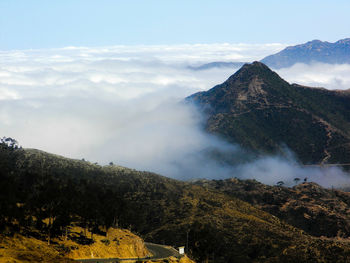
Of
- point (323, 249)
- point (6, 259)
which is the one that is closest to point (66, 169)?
point (323, 249)

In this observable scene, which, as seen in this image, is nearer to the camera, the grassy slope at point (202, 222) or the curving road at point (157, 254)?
the curving road at point (157, 254)

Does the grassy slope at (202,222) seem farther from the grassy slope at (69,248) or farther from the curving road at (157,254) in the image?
the grassy slope at (69,248)

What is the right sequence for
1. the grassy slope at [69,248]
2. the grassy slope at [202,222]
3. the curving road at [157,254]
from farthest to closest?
the grassy slope at [202,222] → the curving road at [157,254] → the grassy slope at [69,248]

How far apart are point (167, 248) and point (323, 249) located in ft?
173

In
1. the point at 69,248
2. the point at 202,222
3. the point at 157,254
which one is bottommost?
the point at 202,222

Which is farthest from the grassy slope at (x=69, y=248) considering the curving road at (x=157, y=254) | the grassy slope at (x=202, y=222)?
the grassy slope at (x=202, y=222)

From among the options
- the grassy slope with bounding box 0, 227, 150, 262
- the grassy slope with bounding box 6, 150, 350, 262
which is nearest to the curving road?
the grassy slope with bounding box 0, 227, 150, 262

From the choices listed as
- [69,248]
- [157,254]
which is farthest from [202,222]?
[69,248]

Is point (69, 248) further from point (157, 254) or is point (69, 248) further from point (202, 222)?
point (202, 222)

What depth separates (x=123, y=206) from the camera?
118m

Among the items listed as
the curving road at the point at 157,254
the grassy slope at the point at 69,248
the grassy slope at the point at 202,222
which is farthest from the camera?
the grassy slope at the point at 202,222

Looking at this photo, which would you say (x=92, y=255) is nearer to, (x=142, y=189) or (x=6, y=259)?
(x=6, y=259)

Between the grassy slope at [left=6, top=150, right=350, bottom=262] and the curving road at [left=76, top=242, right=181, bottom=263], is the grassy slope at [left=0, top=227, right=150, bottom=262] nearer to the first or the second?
the curving road at [left=76, top=242, right=181, bottom=263]

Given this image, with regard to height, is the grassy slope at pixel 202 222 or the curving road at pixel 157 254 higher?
the curving road at pixel 157 254
